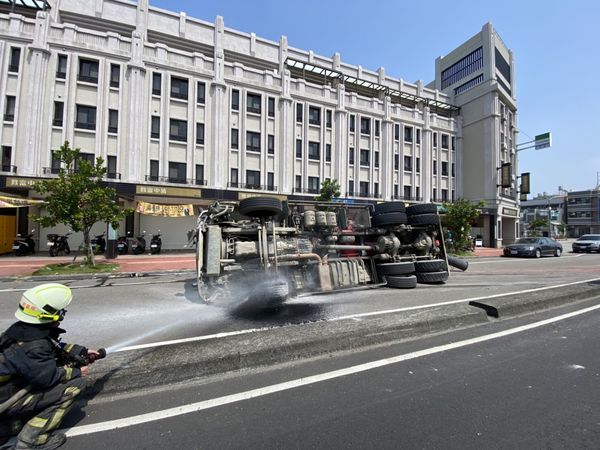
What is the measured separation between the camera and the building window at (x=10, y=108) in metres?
20.5

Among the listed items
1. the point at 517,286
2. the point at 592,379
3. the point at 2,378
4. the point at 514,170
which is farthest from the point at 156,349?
the point at 514,170

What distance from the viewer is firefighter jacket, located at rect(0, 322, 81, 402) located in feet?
7.28

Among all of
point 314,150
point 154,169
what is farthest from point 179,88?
point 314,150

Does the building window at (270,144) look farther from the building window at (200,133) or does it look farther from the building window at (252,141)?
the building window at (200,133)

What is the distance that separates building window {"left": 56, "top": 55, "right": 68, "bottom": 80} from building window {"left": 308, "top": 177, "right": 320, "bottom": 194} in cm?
1940

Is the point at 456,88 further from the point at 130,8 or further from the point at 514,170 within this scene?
the point at 130,8

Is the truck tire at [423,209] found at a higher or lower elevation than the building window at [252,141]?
lower

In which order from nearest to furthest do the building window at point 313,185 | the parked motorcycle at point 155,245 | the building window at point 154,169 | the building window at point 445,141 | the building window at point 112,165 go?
the parked motorcycle at point 155,245, the building window at point 112,165, the building window at point 154,169, the building window at point 313,185, the building window at point 445,141

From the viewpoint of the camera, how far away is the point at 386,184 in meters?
32.8

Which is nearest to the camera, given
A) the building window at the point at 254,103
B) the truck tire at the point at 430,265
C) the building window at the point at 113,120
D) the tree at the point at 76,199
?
the truck tire at the point at 430,265

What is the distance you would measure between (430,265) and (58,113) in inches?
992

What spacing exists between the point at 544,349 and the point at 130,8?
107 ft

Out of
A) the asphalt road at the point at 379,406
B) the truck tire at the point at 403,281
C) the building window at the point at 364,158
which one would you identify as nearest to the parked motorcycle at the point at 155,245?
the truck tire at the point at 403,281

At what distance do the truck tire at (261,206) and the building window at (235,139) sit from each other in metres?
20.0
